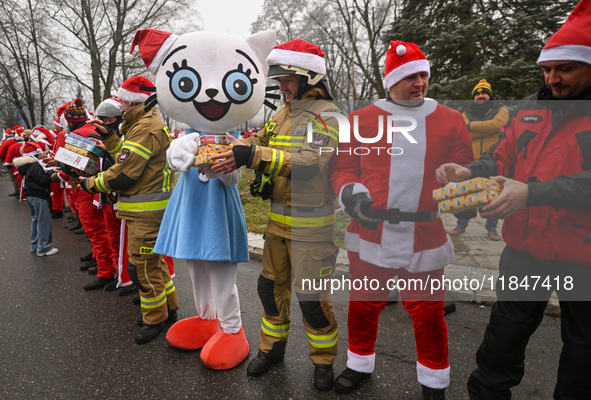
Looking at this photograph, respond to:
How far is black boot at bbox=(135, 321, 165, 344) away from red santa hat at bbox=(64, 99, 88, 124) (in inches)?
112

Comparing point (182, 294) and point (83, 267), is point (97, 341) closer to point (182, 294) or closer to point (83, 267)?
point (182, 294)

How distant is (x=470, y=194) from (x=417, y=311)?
0.80 metres

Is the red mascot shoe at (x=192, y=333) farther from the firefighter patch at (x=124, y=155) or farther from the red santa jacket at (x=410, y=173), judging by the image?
the red santa jacket at (x=410, y=173)

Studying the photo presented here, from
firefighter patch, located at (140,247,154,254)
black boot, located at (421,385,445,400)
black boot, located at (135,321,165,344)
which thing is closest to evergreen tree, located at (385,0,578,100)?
black boot, located at (421,385,445,400)

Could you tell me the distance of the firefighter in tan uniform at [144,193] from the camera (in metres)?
3.05

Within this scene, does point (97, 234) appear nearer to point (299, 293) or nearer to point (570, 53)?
point (299, 293)

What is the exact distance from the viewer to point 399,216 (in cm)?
219

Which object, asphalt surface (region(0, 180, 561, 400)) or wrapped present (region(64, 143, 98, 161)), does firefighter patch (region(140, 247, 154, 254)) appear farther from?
wrapped present (region(64, 143, 98, 161))

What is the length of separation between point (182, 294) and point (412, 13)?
8.42m

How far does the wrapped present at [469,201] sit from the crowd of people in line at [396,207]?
0.15 ft

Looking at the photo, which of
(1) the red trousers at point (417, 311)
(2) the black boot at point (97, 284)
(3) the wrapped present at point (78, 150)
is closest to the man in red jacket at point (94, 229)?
(2) the black boot at point (97, 284)

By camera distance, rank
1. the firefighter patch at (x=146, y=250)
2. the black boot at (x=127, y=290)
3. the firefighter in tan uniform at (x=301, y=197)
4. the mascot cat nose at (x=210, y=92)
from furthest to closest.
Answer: the black boot at (x=127, y=290) → the firefighter patch at (x=146, y=250) → the mascot cat nose at (x=210, y=92) → the firefighter in tan uniform at (x=301, y=197)

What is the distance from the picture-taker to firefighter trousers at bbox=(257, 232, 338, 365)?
241 cm

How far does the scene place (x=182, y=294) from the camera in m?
4.05
